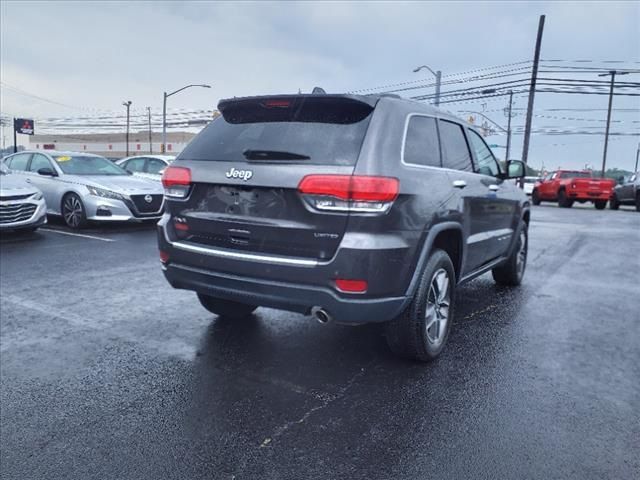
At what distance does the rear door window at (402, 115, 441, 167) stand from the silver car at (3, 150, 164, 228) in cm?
807

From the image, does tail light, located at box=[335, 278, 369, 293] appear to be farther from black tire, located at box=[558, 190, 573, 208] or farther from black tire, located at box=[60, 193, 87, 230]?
black tire, located at box=[558, 190, 573, 208]

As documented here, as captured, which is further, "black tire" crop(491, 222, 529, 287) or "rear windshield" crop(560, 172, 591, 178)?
"rear windshield" crop(560, 172, 591, 178)

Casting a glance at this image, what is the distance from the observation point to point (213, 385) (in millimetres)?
3461

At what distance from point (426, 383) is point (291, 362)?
1.00 meters

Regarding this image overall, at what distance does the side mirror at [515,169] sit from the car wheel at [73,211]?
829 cm

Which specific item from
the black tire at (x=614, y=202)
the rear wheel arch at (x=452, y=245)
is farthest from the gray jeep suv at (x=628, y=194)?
the rear wheel arch at (x=452, y=245)

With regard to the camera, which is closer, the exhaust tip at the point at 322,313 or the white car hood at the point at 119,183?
the exhaust tip at the point at 322,313

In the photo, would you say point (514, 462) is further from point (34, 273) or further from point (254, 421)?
point (34, 273)

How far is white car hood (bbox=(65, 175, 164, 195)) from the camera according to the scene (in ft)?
34.8

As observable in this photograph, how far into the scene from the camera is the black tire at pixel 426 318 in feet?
11.8

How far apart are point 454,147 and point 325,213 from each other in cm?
181

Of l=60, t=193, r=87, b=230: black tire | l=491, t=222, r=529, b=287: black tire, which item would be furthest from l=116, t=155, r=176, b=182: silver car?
l=491, t=222, r=529, b=287: black tire

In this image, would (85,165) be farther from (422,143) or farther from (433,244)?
(433,244)

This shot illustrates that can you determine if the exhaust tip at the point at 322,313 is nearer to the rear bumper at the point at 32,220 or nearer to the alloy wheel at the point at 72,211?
the rear bumper at the point at 32,220
